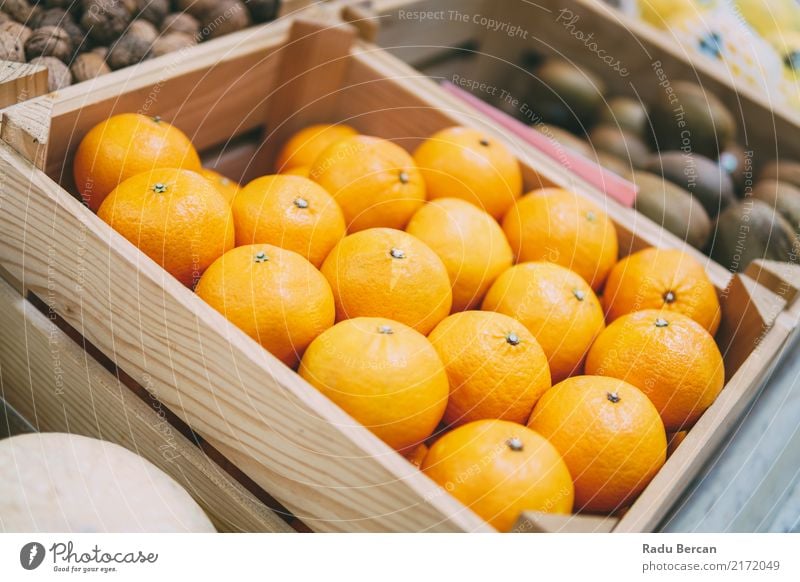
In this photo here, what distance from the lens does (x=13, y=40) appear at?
0.71 meters

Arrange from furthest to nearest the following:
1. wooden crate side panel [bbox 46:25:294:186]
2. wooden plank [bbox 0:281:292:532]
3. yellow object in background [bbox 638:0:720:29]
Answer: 1. yellow object in background [bbox 638:0:720:29]
2. wooden crate side panel [bbox 46:25:294:186]
3. wooden plank [bbox 0:281:292:532]

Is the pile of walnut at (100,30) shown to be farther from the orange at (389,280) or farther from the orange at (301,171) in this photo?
the orange at (389,280)

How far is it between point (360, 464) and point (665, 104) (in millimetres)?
816

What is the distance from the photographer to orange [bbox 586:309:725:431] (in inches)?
22.7

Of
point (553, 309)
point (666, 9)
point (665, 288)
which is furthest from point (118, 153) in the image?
point (666, 9)

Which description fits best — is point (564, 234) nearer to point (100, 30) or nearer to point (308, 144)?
point (308, 144)

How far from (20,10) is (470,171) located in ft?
1.58

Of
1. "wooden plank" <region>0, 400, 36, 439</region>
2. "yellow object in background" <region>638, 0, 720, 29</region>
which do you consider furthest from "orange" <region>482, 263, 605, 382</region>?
"yellow object in background" <region>638, 0, 720, 29</region>

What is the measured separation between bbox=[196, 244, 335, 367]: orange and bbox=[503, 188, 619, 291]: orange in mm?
241

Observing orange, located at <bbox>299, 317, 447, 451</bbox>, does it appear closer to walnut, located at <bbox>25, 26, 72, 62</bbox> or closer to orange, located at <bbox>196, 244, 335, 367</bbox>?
orange, located at <bbox>196, 244, 335, 367</bbox>

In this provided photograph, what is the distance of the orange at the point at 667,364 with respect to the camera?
58 cm

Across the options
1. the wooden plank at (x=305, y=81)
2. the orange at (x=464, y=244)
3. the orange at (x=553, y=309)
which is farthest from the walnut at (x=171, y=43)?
the orange at (x=553, y=309)

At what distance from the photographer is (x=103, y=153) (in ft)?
2.06
